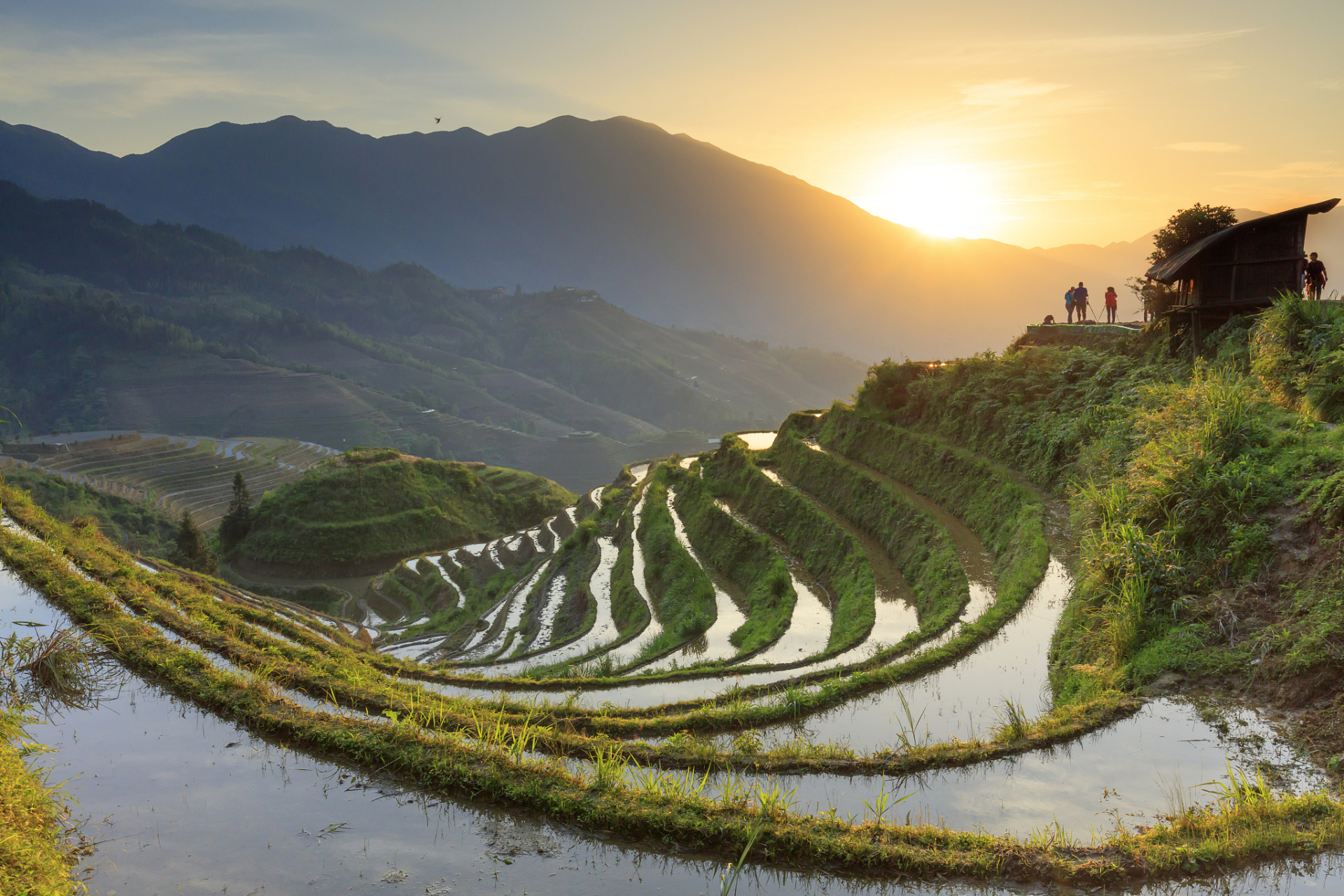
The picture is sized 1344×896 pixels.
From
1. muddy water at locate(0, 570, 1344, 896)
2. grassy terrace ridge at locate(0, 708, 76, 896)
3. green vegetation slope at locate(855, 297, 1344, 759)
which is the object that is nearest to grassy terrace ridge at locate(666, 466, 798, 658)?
green vegetation slope at locate(855, 297, 1344, 759)

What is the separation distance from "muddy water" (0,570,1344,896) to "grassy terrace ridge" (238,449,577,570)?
5501 cm

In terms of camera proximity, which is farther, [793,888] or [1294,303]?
[1294,303]

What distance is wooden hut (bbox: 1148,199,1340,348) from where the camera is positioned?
59.4 ft

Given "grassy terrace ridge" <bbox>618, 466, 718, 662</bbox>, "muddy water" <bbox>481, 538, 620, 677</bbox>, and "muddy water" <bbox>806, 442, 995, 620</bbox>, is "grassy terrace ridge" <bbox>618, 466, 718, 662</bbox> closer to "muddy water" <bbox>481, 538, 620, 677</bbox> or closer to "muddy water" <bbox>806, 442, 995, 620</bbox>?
"muddy water" <bbox>481, 538, 620, 677</bbox>

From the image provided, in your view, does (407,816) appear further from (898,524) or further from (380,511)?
(380,511)

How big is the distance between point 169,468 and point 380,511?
140 ft

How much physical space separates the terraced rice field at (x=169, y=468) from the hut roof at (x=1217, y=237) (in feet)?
270

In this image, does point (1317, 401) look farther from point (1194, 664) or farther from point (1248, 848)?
point (1248, 848)

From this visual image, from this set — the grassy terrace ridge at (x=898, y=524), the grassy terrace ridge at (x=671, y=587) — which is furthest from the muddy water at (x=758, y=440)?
the grassy terrace ridge at (x=671, y=587)

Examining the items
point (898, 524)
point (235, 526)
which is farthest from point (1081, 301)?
point (235, 526)

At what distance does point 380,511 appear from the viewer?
63.8m

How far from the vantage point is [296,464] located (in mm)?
101375

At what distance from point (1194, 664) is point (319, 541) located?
61.4m

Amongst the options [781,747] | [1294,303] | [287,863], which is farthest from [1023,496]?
[287,863]
